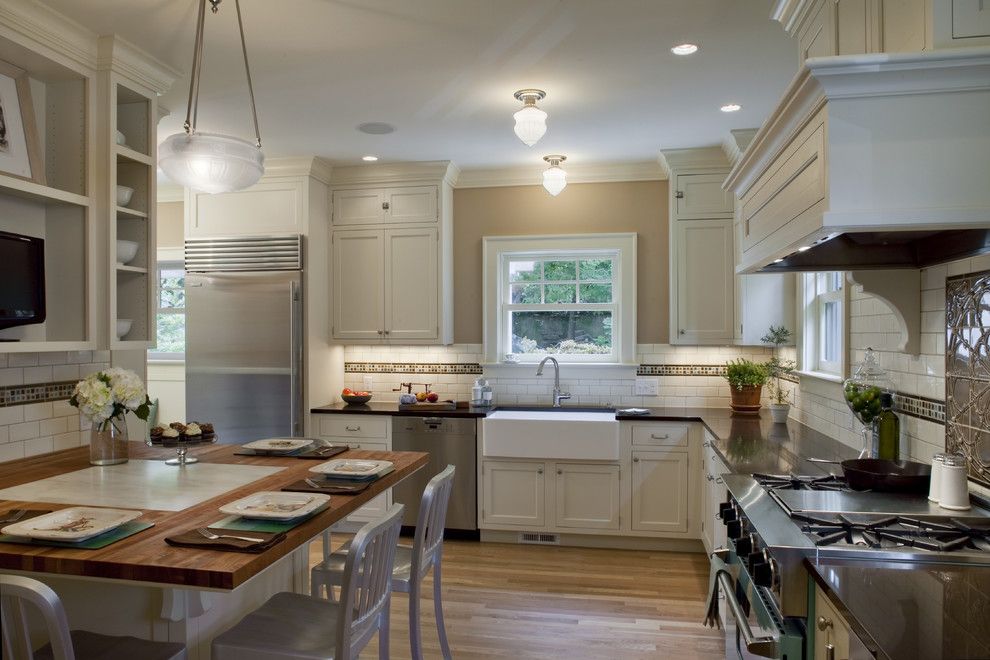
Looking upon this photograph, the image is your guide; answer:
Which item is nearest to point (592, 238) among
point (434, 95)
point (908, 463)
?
point (434, 95)

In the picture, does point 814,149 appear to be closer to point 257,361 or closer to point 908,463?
point 908,463

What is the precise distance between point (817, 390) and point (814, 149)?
85.3 inches

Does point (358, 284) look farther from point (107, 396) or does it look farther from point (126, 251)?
point (107, 396)

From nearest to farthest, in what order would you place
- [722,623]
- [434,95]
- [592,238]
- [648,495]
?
[722,623], [434,95], [648,495], [592,238]

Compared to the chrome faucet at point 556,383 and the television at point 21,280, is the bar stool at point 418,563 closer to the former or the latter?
the television at point 21,280

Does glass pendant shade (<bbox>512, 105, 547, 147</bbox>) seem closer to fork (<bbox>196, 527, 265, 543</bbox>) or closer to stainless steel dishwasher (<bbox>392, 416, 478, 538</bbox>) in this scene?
stainless steel dishwasher (<bbox>392, 416, 478, 538</bbox>)

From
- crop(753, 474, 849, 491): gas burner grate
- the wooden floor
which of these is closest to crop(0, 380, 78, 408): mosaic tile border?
the wooden floor

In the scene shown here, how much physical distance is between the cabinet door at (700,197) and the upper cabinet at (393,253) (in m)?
1.66

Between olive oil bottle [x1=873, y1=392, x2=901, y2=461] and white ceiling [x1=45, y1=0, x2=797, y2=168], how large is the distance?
156 centimetres

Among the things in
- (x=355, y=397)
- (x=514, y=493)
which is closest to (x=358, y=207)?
(x=355, y=397)

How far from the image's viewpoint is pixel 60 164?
2.91 m

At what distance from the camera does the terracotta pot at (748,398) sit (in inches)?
171

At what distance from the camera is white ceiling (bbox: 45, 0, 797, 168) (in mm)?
2559

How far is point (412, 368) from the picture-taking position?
5.15m
